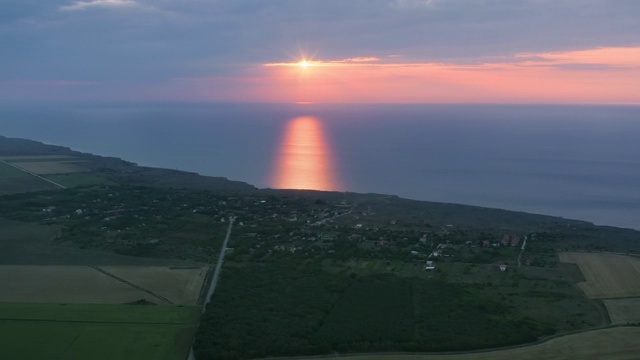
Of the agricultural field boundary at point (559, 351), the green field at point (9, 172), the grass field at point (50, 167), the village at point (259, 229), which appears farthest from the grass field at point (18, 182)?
the agricultural field boundary at point (559, 351)

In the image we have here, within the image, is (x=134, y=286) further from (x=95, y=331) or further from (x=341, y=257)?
(x=341, y=257)

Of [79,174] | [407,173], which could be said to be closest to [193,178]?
[79,174]

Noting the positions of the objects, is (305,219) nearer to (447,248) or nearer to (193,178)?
(447,248)

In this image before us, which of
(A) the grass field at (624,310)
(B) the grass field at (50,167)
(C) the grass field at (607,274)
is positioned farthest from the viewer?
(B) the grass field at (50,167)

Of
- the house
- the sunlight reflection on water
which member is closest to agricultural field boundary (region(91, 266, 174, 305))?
the house

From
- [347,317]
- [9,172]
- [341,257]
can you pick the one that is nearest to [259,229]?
[341,257]

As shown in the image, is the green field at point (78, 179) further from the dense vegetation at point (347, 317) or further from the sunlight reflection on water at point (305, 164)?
the dense vegetation at point (347, 317)
